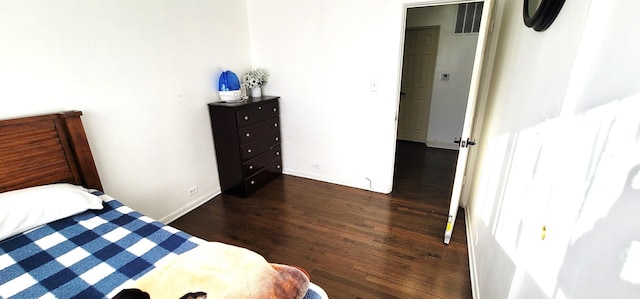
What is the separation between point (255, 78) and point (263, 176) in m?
1.16

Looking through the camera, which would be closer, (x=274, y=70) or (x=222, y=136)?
(x=222, y=136)

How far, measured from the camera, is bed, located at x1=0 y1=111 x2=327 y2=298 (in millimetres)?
960

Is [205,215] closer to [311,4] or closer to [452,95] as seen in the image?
[311,4]

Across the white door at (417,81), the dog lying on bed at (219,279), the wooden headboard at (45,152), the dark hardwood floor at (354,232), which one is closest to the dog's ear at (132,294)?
the dog lying on bed at (219,279)

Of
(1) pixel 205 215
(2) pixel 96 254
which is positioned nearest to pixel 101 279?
(2) pixel 96 254

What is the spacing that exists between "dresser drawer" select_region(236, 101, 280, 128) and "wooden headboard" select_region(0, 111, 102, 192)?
4.01 feet

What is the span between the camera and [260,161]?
3078 mm

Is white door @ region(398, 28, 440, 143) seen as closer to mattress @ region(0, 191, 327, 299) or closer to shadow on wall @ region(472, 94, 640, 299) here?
shadow on wall @ region(472, 94, 640, 299)

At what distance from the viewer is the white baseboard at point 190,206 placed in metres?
2.48

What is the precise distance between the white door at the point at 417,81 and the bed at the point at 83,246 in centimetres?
416

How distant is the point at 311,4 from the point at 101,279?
2784mm

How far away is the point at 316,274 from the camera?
1.86 m

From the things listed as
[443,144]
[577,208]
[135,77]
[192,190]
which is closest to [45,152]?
[135,77]

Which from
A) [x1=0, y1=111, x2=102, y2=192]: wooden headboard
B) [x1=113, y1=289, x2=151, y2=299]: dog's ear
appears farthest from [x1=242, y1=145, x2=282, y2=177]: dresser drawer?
[x1=113, y1=289, x2=151, y2=299]: dog's ear
